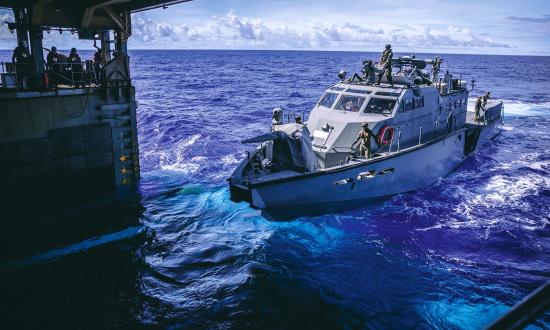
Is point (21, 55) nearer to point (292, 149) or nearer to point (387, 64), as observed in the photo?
point (292, 149)

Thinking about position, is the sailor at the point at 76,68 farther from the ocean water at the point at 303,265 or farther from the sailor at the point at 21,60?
the ocean water at the point at 303,265

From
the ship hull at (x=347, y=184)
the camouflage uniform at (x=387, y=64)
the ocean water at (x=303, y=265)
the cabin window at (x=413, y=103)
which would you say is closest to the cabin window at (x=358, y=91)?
the camouflage uniform at (x=387, y=64)

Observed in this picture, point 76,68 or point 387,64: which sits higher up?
point 387,64

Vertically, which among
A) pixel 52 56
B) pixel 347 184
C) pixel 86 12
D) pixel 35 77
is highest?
pixel 86 12

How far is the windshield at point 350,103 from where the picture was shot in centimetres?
1647

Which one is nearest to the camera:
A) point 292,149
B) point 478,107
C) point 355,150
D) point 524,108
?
point 292,149

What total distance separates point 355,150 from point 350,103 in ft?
9.89

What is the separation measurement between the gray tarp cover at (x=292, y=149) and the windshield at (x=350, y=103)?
4419 mm

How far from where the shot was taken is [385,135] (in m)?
15.3

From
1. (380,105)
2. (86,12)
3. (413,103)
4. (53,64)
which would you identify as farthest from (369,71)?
(53,64)

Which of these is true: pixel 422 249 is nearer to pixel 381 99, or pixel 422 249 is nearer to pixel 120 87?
pixel 381 99

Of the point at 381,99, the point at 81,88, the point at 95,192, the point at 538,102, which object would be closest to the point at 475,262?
the point at 381,99

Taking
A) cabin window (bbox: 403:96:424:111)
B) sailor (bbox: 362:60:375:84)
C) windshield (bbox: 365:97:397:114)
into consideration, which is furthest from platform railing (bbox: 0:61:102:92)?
cabin window (bbox: 403:96:424:111)

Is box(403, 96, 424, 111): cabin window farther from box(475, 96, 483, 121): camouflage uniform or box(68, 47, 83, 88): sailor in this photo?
box(68, 47, 83, 88): sailor
